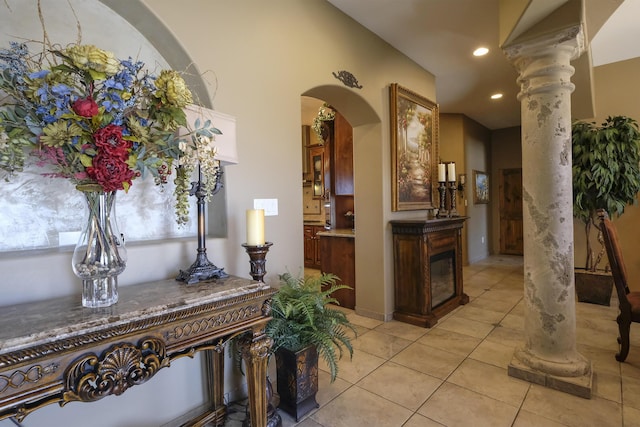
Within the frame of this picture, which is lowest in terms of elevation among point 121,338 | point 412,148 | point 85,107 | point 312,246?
point 312,246

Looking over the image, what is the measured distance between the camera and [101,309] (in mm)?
1089

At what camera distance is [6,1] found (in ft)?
4.43

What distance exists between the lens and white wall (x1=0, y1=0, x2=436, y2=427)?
1466 millimetres

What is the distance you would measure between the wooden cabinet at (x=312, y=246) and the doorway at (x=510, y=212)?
4.39 meters

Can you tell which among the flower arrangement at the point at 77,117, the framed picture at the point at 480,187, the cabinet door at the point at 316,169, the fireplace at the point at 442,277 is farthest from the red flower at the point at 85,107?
the framed picture at the point at 480,187

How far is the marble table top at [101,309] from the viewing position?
2.88 feet

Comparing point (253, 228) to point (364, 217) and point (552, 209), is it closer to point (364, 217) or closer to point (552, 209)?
point (552, 209)

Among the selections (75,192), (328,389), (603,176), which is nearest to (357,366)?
(328,389)

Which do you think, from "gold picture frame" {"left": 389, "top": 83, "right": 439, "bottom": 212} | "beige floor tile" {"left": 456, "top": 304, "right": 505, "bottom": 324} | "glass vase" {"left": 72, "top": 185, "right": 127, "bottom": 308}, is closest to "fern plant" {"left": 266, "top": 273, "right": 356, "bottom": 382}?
"glass vase" {"left": 72, "top": 185, "right": 127, "bottom": 308}

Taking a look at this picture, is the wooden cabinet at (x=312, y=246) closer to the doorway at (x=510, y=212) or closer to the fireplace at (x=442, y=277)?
the fireplace at (x=442, y=277)

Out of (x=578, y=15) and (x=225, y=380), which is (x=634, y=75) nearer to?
(x=578, y=15)

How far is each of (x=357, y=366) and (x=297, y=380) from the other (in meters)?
0.74

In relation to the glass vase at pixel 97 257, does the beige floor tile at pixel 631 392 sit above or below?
below

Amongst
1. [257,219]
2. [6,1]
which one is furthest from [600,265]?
[6,1]
